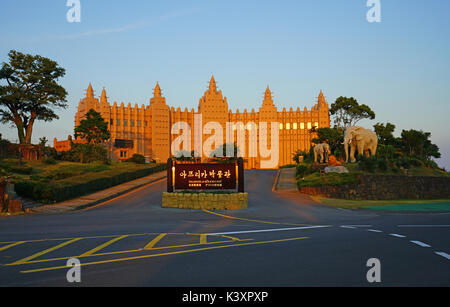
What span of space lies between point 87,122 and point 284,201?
38837 millimetres

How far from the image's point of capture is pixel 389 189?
108ft

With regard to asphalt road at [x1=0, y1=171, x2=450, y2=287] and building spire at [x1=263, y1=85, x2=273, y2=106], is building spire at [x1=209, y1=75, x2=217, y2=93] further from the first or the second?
asphalt road at [x1=0, y1=171, x2=450, y2=287]

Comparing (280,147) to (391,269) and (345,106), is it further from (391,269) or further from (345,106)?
(391,269)

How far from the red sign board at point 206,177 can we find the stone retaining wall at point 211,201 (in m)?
1.04

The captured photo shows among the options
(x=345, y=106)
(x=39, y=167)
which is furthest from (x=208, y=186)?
(x=345, y=106)

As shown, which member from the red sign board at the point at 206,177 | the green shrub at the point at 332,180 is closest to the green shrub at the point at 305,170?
the green shrub at the point at 332,180

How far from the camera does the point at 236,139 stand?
297 ft

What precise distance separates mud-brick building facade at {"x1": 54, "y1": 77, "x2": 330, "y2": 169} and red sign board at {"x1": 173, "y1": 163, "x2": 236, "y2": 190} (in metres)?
57.4

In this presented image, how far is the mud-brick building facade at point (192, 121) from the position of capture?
81100 mm

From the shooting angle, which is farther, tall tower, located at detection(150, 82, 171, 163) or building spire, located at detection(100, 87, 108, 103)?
tall tower, located at detection(150, 82, 171, 163)

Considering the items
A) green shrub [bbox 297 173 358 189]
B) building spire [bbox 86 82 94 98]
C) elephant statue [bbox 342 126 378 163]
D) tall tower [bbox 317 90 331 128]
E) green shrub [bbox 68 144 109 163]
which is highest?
building spire [bbox 86 82 94 98]

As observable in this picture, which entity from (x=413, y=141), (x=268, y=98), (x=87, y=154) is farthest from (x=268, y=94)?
(x=87, y=154)

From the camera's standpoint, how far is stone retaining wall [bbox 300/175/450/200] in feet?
100

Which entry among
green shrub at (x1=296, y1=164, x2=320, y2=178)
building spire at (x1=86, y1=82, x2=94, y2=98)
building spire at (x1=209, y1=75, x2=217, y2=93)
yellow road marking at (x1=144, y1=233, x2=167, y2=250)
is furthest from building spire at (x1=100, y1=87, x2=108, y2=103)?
yellow road marking at (x1=144, y1=233, x2=167, y2=250)
